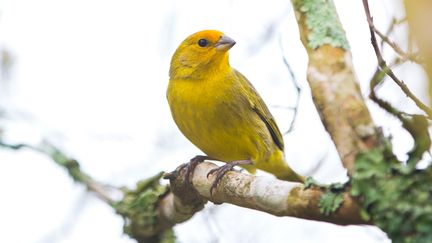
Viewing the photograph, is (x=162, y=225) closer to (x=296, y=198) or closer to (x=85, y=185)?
(x=85, y=185)

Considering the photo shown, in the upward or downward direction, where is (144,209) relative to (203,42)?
downward

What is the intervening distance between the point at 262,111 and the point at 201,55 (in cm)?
72

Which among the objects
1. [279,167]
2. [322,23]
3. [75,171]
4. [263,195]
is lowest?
[279,167]

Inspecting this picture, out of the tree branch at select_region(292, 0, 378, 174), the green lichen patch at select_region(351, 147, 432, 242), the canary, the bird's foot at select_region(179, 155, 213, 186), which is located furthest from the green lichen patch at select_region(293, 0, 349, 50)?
the canary

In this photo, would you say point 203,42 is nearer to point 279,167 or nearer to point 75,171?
point 279,167

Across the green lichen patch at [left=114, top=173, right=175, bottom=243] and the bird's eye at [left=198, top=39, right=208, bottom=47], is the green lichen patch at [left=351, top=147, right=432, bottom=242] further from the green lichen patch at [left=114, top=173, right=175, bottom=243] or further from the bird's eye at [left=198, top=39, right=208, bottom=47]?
the bird's eye at [left=198, top=39, right=208, bottom=47]

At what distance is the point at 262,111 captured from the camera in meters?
5.10

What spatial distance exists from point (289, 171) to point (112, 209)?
1726 mm

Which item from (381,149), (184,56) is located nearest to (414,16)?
(381,149)

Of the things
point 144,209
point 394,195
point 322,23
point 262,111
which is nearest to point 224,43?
point 262,111

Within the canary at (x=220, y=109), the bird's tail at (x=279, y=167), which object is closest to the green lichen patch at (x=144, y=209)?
the canary at (x=220, y=109)

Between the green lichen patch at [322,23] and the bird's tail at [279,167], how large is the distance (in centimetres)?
271

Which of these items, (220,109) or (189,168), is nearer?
(189,168)

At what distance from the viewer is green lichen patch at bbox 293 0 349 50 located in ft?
7.72
